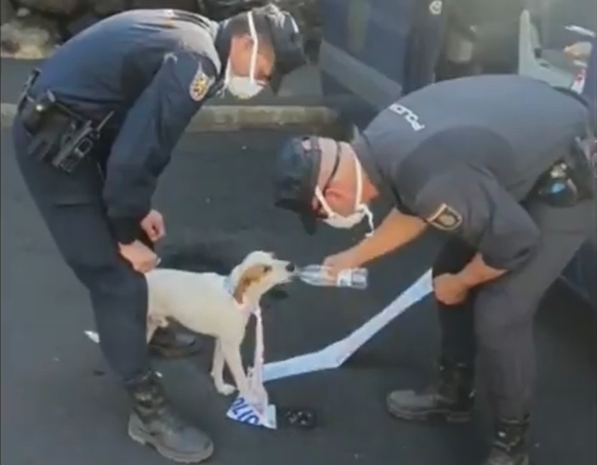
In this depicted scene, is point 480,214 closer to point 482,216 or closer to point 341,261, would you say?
point 482,216

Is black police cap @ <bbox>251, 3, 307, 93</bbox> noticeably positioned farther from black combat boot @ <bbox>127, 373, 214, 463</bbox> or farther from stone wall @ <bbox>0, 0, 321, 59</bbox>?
black combat boot @ <bbox>127, 373, 214, 463</bbox>

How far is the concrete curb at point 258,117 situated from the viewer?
1.63 m

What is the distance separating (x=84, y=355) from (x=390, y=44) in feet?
1.77

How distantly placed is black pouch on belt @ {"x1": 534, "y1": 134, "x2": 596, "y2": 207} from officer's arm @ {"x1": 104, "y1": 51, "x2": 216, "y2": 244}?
40 centimetres

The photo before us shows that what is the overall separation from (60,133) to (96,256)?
6.3 inches

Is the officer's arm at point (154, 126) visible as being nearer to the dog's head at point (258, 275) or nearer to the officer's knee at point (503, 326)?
the dog's head at point (258, 275)

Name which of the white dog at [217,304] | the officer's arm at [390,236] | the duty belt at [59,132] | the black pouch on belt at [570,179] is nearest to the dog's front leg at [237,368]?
the white dog at [217,304]

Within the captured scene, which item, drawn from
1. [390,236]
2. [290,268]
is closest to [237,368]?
[290,268]

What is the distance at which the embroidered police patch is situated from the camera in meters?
1.57

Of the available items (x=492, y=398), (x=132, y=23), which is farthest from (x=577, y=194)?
(x=132, y=23)

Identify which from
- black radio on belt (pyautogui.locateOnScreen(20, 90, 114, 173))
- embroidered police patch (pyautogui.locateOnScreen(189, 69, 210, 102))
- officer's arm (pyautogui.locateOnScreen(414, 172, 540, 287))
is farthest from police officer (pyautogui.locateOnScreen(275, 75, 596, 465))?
black radio on belt (pyautogui.locateOnScreen(20, 90, 114, 173))

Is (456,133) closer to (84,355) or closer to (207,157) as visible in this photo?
(207,157)

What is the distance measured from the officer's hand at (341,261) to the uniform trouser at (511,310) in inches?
4.5

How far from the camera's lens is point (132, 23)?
1.61m
